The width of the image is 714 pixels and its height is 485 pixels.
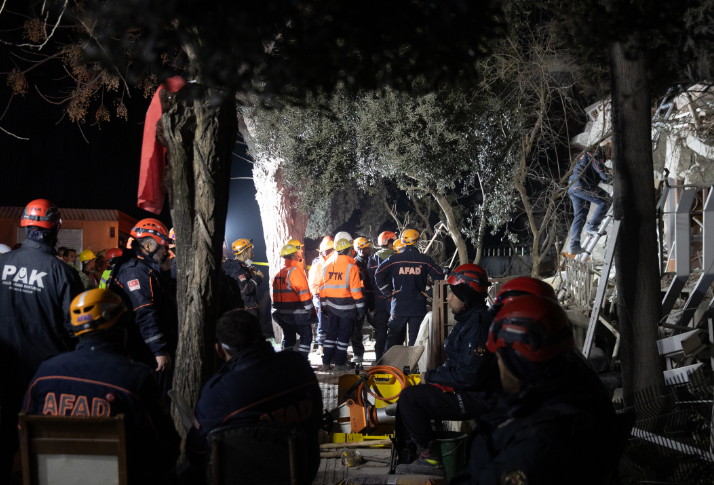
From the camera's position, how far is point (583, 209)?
11203 millimetres

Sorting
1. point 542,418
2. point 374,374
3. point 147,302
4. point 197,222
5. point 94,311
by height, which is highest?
point 197,222

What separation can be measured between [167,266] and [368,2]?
4.59m

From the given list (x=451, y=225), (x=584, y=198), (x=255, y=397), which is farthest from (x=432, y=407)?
(x=584, y=198)

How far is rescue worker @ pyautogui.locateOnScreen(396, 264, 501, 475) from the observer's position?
4.09 metres

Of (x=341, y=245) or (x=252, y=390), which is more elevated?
(x=341, y=245)

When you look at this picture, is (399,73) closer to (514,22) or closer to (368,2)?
(368,2)

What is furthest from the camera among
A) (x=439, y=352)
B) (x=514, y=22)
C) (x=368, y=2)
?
(x=514, y=22)

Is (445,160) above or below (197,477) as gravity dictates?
above

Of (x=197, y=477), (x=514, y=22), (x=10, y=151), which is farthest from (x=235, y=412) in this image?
(x=10, y=151)

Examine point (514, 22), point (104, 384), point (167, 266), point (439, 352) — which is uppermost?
point (514, 22)

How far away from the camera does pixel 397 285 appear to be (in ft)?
30.8

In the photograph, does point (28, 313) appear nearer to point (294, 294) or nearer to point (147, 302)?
point (147, 302)

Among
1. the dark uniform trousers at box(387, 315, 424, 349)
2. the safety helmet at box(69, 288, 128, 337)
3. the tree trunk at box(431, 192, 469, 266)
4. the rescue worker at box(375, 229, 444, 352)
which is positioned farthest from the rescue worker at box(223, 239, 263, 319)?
the safety helmet at box(69, 288, 128, 337)

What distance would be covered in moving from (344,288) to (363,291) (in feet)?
1.62
